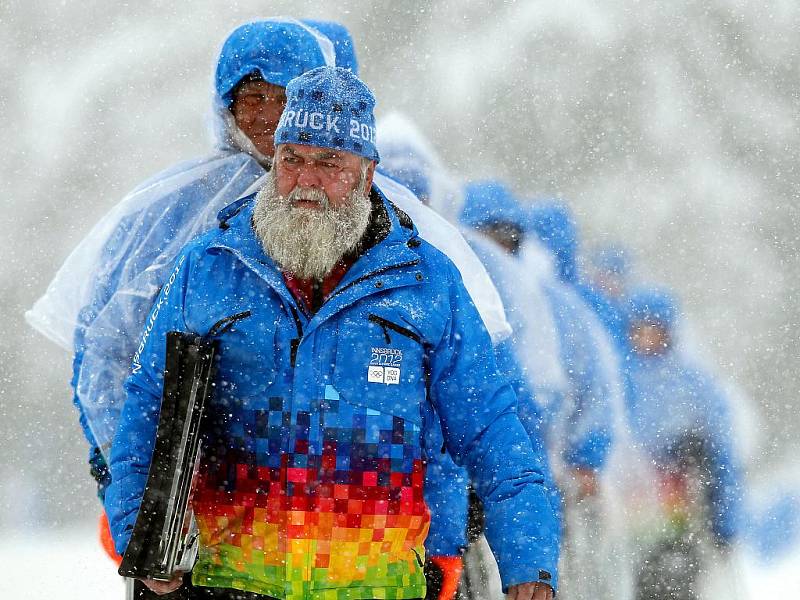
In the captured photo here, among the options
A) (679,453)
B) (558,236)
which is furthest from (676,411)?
(558,236)

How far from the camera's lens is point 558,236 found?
6336 mm

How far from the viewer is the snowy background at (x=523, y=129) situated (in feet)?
40.8

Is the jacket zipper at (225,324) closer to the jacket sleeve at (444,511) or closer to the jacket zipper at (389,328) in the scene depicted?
the jacket zipper at (389,328)

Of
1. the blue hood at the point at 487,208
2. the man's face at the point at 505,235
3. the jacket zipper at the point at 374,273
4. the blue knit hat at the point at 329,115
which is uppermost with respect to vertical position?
the blue hood at the point at 487,208

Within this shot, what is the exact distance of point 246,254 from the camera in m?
2.51

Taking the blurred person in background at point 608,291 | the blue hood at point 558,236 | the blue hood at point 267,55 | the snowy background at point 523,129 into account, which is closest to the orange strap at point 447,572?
the blue hood at point 267,55

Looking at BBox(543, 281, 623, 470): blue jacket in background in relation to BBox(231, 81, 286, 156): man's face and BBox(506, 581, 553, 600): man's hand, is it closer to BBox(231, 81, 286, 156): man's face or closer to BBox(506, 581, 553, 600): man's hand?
BBox(231, 81, 286, 156): man's face

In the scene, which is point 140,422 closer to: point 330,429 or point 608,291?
point 330,429

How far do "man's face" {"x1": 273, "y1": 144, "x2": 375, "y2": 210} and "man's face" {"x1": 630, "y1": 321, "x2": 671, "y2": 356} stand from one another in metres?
4.27

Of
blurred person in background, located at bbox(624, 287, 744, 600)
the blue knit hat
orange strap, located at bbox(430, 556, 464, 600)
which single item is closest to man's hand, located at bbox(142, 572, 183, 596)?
orange strap, located at bbox(430, 556, 464, 600)

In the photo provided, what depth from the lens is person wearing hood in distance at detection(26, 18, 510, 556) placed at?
3.50 metres

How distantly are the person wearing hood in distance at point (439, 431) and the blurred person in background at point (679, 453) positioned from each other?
1.19 m

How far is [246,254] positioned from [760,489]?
9282 millimetres

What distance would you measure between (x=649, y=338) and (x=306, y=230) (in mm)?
4541
